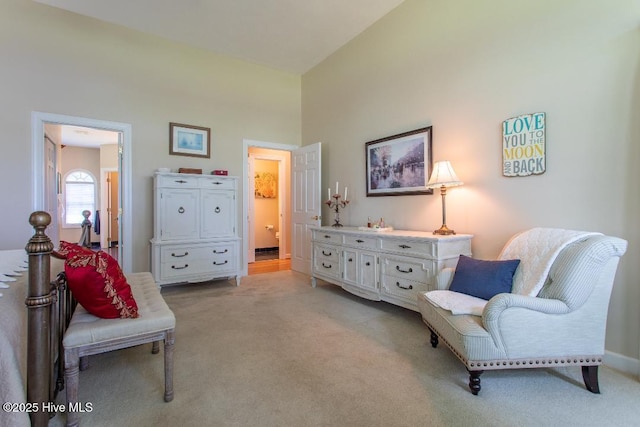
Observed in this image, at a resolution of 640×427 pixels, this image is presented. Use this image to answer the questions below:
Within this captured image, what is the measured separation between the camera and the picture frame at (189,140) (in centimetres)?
437

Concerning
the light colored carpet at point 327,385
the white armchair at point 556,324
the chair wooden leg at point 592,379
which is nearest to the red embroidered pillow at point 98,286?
the light colored carpet at point 327,385

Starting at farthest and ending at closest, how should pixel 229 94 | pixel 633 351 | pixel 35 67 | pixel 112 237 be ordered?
1. pixel 112 237
2. pixel 229 94
3. pixel 35 67
4. pixel 633 351

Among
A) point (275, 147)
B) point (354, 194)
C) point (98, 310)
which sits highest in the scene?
point (275, 147)

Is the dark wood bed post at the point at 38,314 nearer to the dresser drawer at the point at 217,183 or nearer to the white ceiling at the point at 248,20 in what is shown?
the dresser drawer at the point at 217,183

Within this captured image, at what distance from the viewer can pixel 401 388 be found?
6.09ft

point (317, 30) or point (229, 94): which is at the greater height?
point (317, 30)

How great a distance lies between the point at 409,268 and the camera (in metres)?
2.91

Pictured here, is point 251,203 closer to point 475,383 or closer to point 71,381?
point 71,381

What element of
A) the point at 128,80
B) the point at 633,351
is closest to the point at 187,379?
the point at 633,351

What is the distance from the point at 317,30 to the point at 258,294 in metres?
3.58

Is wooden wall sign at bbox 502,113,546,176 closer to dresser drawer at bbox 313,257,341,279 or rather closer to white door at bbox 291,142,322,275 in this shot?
dresser drawer at bbox 313,257,341,279

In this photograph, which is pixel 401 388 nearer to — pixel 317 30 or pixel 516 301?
pixel 516 301

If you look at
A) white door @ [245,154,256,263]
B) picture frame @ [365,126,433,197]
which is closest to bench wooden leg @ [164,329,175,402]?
picture frame @ [365,126,433,197]

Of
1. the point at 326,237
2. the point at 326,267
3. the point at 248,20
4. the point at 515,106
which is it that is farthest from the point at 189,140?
the point at 515,106
